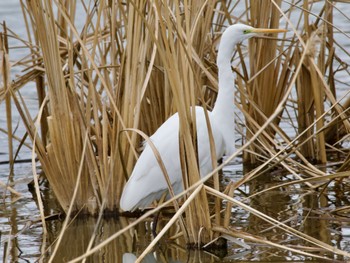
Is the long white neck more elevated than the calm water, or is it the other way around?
the long white neck

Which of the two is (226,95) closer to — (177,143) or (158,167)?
(177,143)

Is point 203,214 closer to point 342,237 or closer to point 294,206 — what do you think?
point 342,237

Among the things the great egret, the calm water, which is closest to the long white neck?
the great egret

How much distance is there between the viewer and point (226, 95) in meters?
4.07

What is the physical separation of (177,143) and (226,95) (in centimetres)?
33

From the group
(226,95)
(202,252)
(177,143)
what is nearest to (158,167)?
(177,143)

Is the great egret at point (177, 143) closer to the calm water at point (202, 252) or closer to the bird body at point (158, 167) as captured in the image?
the bird body at point (158, 167)

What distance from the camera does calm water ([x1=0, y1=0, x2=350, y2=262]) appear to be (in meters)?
3.58

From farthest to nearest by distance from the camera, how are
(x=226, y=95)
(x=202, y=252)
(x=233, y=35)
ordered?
(x=226, y=95) → (x=233, y=35) → (x=202, y=252)

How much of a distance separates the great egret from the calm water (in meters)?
0.21

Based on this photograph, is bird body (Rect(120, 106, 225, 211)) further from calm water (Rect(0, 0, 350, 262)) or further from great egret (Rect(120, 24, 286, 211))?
calm water (Rect(0, 0, 350, 262))

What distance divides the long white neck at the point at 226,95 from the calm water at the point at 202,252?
1.30ft

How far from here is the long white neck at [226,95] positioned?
3.99 m

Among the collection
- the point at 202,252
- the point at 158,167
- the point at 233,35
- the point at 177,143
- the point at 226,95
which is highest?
the point at 233,35
